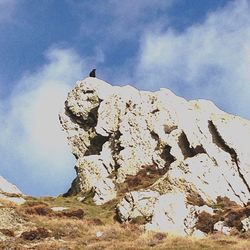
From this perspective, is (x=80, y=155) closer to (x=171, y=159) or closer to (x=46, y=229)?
(x=171, y=159)

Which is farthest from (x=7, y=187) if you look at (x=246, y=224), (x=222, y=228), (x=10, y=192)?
(x=246, y=224)

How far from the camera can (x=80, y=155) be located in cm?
8900

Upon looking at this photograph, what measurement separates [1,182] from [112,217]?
29.2 m

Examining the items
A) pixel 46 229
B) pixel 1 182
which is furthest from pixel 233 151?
pixel 1 182

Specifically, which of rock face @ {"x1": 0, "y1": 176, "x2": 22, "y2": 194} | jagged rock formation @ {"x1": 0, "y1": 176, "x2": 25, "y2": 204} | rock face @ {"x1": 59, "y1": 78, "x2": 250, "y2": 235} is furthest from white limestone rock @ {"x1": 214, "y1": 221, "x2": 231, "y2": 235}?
rock face @ {"x1": 0, "y1": 176, "x2": 22, "y2": 194}

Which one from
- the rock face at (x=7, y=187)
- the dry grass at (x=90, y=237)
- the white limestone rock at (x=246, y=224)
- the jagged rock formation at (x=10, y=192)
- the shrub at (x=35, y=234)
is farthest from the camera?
the rock face at (x=7, y=187)

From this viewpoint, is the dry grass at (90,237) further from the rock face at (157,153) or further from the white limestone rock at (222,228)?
the rock face at (157,153)

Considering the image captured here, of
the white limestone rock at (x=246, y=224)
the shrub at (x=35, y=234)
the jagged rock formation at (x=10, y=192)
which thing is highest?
the jagged rock formation at (x=10, y=192)

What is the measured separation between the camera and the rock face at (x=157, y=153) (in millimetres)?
60156

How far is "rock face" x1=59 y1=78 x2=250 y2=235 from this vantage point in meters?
60.2

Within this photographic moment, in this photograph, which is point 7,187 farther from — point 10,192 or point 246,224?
point 246,224

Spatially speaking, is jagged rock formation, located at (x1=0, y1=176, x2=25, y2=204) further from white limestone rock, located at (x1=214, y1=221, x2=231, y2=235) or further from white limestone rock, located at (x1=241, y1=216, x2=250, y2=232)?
white limestone rock, located at (x1=241, y1=216, x2=250, y2=232)

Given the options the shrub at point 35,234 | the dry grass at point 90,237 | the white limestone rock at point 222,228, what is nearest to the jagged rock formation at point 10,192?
the dry grass at point 90,237

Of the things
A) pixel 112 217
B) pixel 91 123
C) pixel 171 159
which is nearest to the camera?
pixel 112 217
